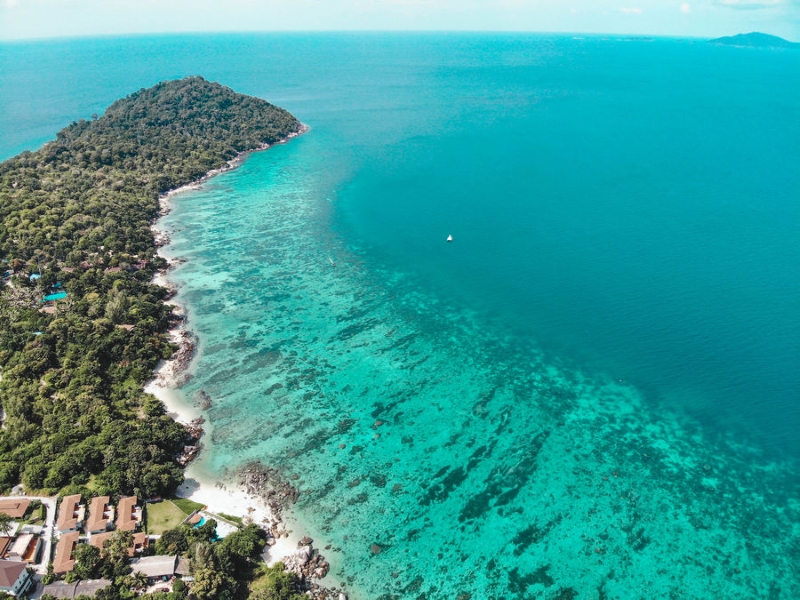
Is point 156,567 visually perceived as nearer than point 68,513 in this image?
Yes

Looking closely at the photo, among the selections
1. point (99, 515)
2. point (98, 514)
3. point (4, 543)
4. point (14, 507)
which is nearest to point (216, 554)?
point (99, 515)

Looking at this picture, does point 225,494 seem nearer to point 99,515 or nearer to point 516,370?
point 99,515

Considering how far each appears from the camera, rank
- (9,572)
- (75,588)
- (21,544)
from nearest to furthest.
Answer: (9,572)
(75,588)
(21,544)

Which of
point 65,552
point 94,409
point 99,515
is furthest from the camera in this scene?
point 94,409

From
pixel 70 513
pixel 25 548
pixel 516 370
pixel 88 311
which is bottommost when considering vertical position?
pixel 516 370

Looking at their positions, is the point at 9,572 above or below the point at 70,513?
above

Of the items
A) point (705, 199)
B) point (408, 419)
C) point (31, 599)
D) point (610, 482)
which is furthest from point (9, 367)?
point (705, 199)
